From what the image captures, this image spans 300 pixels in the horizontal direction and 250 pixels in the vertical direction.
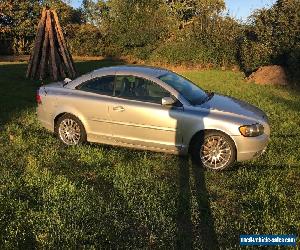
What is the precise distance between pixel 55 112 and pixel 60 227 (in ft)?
12.7

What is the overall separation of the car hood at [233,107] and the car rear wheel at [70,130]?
2.49 metres

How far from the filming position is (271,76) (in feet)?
64.9

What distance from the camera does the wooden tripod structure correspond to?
61.1 feet

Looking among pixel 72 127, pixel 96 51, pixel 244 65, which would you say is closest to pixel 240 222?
pixel 72 127

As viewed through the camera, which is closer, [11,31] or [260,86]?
[260,86]

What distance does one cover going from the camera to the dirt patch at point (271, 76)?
19.2 metres

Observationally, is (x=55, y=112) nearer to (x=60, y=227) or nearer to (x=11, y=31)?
(x=60, y=227)

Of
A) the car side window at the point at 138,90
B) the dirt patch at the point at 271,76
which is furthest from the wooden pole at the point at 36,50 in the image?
the car side window at the point at 138,90

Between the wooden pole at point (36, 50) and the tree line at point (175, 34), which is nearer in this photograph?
the wooden pole at point (36, 50)

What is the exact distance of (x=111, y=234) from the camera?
185 inches

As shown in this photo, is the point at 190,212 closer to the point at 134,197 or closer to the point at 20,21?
the point at 134,197

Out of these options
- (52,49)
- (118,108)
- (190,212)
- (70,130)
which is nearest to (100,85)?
(118,108)

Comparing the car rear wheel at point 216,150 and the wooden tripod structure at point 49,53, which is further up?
the wooden tripod structure at point 49,53

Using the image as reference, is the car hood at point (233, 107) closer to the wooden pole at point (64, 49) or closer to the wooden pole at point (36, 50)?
the wooden pole at point (64, 49)
